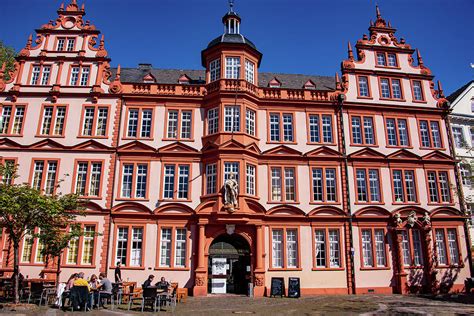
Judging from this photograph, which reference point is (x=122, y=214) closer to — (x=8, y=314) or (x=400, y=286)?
(x=8, y=314)

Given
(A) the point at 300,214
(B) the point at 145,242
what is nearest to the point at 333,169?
(A) the point at 300,214

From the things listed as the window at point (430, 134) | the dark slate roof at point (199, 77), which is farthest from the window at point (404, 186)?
the dark slate roof at point (199, 77)

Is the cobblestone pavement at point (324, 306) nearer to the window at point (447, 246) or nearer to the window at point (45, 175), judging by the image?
the window at point (447, 246)

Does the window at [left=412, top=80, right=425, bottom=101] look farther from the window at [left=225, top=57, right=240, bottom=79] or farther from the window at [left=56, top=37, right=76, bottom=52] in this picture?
the window at [left=56, top=37, right=76, bottom=52]

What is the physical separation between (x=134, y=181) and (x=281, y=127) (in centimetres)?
1067

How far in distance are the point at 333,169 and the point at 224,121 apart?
26.9 ft

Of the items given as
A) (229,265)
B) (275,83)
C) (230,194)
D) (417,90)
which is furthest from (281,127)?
(417,90)

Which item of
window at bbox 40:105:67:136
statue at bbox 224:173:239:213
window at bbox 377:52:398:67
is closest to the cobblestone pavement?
statue at bbox 224:173:239:213

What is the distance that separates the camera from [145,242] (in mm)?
24344

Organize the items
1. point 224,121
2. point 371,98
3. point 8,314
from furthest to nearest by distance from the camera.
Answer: point 371,98 < point 224,121 < point 8,314

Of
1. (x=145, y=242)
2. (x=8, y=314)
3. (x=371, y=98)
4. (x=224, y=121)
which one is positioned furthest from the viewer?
(x=371, y=98)

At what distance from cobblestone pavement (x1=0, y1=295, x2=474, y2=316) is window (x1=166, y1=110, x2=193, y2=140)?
10.7 m

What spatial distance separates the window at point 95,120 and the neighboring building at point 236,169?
9 centimetres

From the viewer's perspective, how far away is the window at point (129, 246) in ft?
78.9
